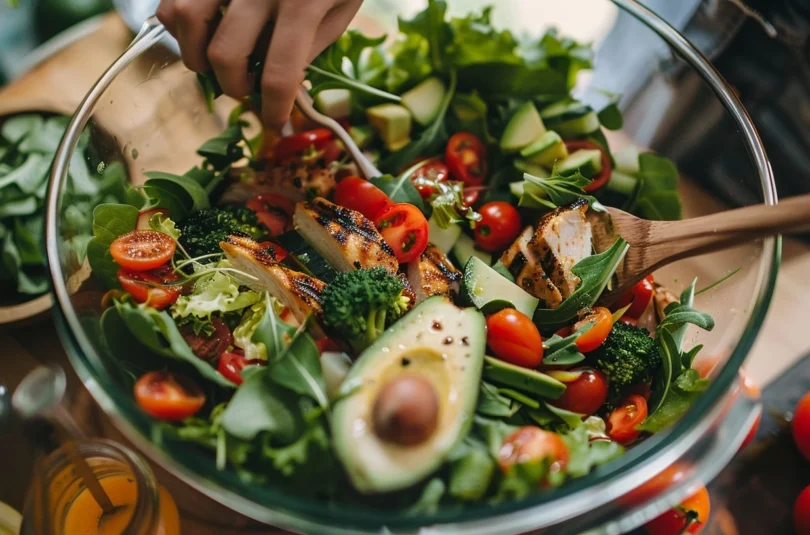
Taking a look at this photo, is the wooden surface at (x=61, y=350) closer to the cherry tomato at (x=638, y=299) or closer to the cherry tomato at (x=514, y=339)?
the cherry tomato at (x=638, y=299)

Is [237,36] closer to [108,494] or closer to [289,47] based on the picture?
[289,47]

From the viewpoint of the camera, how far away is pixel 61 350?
Result: 180cm

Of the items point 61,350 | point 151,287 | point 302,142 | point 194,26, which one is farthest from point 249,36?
point 61,350

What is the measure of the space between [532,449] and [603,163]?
1.03 meters

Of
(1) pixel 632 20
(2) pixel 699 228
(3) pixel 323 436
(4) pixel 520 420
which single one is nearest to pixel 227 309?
(3) pixel 323 436

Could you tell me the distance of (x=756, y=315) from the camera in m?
1.33

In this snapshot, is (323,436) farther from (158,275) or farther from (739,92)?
(739,92)

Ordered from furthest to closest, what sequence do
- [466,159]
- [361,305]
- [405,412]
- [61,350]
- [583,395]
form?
[466,159], [61,350], [583,395], [361,305], [405,412]

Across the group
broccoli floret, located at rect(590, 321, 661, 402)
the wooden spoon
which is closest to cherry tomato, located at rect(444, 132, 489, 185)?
the wooden spoon

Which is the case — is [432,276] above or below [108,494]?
above

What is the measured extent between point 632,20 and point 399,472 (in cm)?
157

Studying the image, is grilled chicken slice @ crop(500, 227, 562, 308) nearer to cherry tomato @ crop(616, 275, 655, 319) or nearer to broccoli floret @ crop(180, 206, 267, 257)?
cherry tomato @ crop(616, 275, 655, 319)

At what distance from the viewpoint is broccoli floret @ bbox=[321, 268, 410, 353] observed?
1.34m

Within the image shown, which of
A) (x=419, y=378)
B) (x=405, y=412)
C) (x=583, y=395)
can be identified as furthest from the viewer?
(x=583, y=395)
